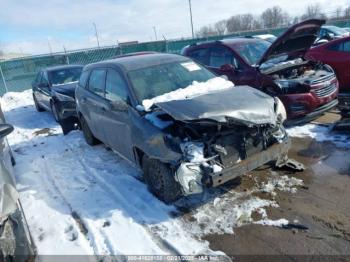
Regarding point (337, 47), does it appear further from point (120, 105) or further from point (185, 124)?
point (120, 105)

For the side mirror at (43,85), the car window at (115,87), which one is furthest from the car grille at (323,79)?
the side mirror at (43,85)

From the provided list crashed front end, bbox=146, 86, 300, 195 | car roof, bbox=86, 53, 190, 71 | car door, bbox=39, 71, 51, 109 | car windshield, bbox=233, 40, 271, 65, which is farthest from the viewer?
car door, bbox=39, 71, 51, 109

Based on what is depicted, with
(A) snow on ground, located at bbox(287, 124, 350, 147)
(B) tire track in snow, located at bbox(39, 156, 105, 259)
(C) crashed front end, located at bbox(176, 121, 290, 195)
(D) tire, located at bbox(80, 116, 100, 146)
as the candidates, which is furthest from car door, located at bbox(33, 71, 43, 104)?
(C) crashed front end, located at bbox(176, 121, 290, 195)

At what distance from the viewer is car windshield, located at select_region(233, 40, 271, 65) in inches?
287

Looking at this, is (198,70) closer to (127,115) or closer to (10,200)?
(127,115)

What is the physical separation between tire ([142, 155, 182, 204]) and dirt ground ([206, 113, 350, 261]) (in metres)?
0.73

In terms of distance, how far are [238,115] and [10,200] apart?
2506 mm

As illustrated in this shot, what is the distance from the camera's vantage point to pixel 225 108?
12.5 ft

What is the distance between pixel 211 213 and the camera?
3.93 metres

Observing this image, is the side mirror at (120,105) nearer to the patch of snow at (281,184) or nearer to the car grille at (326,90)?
the patch of snow at (281,184)

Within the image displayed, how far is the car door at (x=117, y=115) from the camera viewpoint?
15.0ft

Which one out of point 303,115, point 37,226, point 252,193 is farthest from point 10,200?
point 303,115

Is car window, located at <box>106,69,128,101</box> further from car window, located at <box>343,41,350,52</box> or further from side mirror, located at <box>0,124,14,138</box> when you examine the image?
car window, located at <box>343,41,350,52</box>

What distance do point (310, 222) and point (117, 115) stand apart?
115 inches
